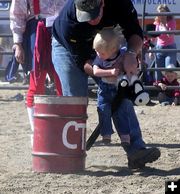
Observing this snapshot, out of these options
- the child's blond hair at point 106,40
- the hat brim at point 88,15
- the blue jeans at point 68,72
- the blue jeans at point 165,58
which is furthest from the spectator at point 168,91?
the hat brim at point 88,15

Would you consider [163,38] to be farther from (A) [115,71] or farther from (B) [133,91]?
(A) [115,71]

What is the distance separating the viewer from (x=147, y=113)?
358 inches

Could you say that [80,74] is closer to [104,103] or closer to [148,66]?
[104,103]

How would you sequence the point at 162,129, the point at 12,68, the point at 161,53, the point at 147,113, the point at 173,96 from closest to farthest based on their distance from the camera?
the point at 12,68 → the point at 162,129 → the point at 147,113 → the point at 173,96 → the point at 161,53

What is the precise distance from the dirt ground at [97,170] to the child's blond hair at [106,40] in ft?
3.16

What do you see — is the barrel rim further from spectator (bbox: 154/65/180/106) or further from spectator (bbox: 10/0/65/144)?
spectator (bbox: 154/65/180/106)

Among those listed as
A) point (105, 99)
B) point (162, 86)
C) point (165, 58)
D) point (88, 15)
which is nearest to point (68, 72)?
point (105, 99)

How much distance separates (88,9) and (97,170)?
129 cm

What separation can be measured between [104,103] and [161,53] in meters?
5.76

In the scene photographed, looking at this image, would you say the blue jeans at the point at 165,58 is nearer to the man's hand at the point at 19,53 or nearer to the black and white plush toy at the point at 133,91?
the man's hand at the point at 19,53

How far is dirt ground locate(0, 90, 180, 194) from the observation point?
15.7ft

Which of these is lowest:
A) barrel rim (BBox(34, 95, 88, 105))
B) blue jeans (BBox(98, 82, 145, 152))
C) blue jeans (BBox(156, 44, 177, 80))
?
blue jeans (BBox(156, 44, 177, 80))

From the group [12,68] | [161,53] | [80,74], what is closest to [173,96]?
[161,53]

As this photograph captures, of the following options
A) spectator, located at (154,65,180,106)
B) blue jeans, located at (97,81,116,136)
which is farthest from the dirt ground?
spectator, located at (154,65,180,106)
